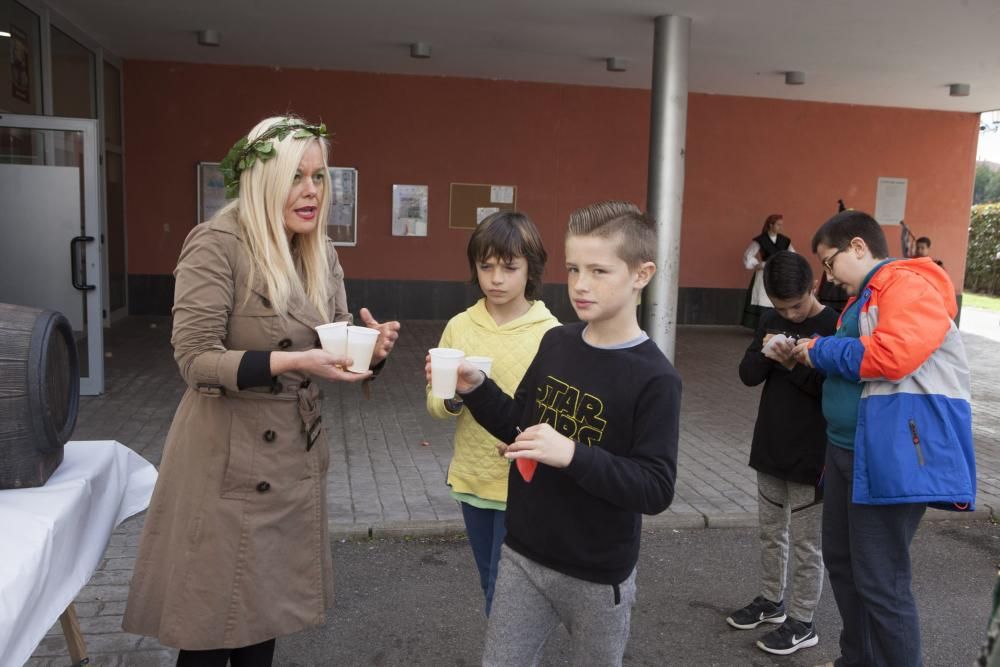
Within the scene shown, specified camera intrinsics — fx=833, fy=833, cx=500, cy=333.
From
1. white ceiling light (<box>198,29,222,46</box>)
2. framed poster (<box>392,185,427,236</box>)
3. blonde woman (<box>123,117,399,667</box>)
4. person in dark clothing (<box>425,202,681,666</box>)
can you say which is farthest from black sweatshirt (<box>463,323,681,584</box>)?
framed poster (<box>392,185,427,236</box>)

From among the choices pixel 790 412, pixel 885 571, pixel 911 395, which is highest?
pixel 911 395

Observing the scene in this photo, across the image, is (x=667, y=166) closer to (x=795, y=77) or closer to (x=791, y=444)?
(x=795, y=77)

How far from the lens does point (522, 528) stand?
84.0 inches

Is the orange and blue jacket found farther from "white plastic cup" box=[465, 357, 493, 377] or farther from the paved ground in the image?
the paved ground

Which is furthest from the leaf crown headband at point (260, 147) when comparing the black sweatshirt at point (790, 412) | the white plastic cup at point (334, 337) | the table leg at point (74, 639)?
the black sweatshirt at point (790, 412)

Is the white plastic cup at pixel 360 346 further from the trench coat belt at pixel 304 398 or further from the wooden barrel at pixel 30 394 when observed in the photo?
the wooden barrel at pixel 30 394

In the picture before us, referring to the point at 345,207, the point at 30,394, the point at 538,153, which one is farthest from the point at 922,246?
the point at 30,394

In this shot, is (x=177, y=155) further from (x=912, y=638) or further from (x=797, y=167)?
(x=912, y=638)

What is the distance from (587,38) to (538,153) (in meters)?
3.23

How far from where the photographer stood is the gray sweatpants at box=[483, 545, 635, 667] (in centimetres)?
205

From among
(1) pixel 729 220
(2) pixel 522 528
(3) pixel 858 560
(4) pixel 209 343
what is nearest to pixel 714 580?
(3) pixel 858 560

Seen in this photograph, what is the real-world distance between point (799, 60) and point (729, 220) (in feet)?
11.3

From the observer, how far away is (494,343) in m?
2.79

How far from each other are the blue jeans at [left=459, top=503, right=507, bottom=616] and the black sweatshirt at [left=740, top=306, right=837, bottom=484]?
4.04 ft
